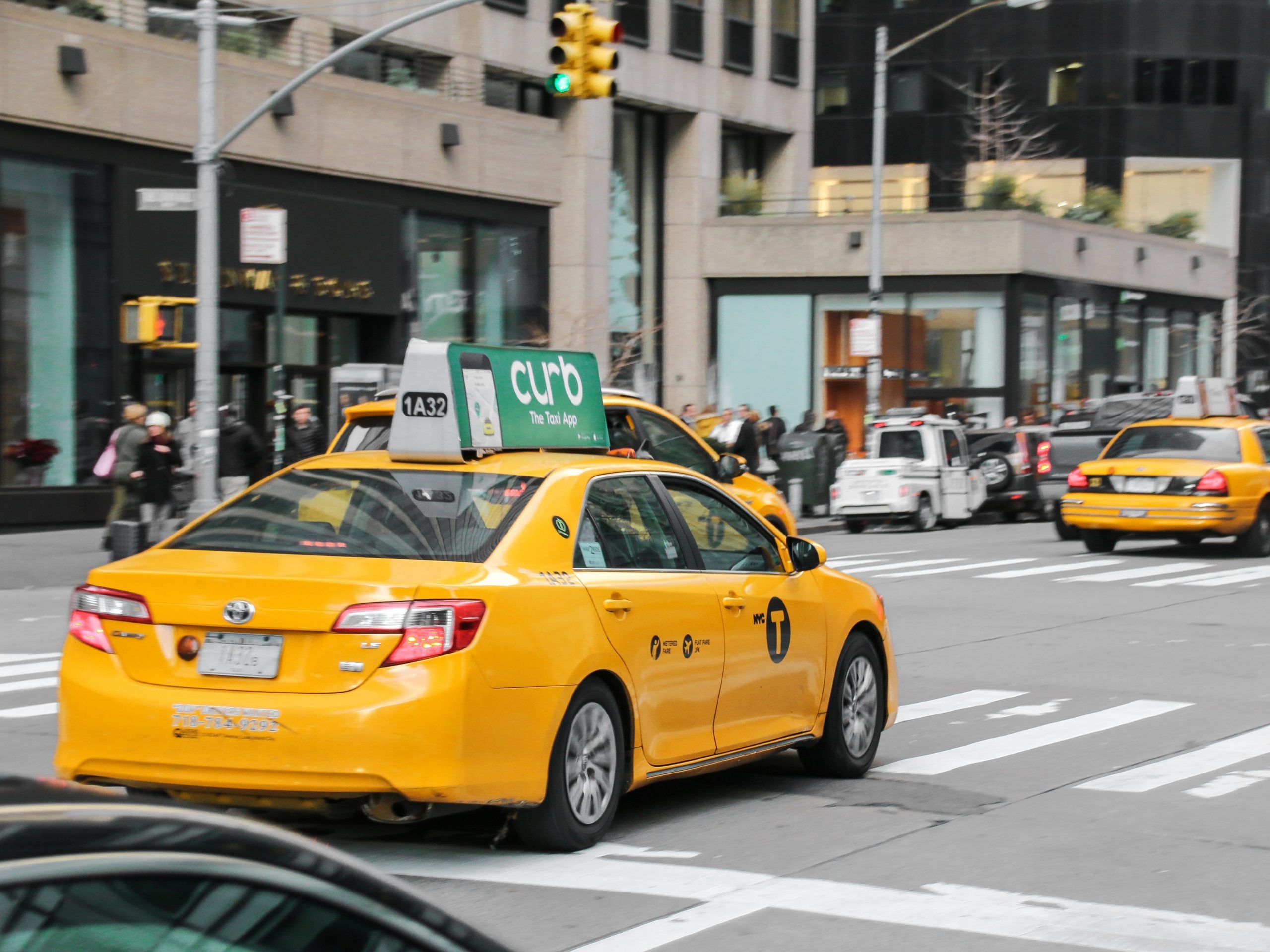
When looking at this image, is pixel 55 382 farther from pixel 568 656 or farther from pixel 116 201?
pixel 568 656

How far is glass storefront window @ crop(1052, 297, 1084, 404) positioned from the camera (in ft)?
153

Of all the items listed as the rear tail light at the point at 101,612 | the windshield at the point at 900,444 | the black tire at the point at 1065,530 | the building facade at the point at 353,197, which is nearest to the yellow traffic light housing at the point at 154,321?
the building facade at the point at 353,197

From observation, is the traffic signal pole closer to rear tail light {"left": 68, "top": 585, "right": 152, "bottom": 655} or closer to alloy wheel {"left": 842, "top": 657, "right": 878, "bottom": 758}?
alloy wheel {"left": 842, "top": 657, "right": 878, "bottom": 758}

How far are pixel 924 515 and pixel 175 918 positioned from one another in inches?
1072

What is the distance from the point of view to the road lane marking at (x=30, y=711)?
10.3m

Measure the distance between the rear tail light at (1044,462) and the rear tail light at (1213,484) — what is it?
9.32m

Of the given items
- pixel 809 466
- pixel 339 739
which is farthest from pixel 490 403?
pixel 809 466

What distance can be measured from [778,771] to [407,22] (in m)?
11.7

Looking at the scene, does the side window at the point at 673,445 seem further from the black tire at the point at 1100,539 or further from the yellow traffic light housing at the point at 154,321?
the yellow traffic light housing at the point at 154,321

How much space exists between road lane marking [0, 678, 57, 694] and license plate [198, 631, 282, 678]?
217 inches

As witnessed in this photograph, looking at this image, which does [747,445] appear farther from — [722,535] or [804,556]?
[722,535]

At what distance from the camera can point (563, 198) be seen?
39062 mm

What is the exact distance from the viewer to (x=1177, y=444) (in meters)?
22.3

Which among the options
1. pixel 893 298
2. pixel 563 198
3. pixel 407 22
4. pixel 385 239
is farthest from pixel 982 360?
pixel 407 22
